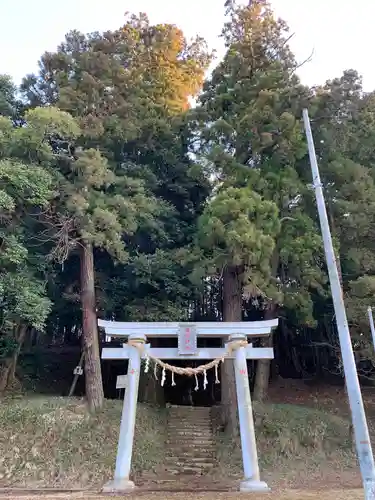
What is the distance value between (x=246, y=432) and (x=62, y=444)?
15.5 feet

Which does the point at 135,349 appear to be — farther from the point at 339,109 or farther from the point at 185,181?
the point at 339,109

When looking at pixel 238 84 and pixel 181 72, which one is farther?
pixel 181 72

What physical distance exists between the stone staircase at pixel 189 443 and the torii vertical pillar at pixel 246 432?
2.46 metres

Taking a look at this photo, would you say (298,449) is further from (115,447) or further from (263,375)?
(115,447)

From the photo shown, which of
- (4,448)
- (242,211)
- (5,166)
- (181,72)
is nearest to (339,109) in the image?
(242,211)

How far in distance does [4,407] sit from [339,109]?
41.0 feet

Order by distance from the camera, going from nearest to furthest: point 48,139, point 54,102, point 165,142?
point 48,139 → point 54,102 → point 165,142

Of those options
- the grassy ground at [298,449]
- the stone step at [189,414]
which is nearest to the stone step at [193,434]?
the grassy ground at [298,449]

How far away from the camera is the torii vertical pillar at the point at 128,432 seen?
27.6 feet

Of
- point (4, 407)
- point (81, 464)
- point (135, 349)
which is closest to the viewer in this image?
point (135, 349)

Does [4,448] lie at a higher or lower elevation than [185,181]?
lower

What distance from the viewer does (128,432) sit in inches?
348

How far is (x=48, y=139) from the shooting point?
12.3 metres

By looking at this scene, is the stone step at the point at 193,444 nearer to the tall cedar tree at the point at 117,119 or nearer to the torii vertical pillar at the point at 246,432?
the tall cedar tree at the point at 117,119
